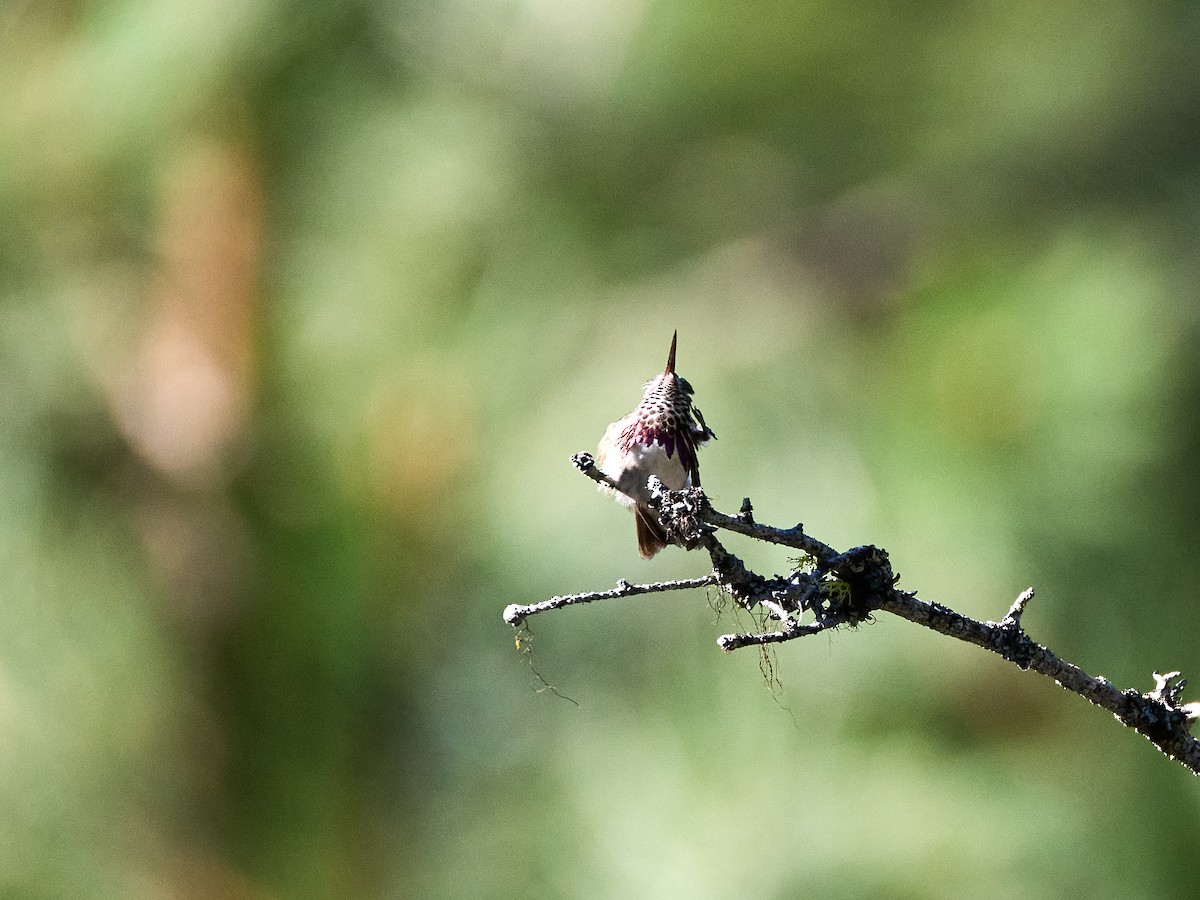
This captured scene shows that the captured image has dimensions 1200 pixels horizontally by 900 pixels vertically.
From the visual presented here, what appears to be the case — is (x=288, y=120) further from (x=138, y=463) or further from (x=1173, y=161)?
(x=1173, y=161)

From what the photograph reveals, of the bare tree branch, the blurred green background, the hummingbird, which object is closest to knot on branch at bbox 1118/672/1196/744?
the bare tree branch

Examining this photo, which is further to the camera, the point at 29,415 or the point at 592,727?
the point at 29,415

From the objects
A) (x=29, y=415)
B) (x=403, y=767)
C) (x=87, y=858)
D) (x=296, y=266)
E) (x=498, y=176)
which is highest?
(x=498, y=176)

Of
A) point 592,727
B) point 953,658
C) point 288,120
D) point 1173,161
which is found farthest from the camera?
point 288,120

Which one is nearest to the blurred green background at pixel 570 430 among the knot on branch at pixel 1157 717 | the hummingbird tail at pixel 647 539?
the hummingbird tail at pixel 647 539

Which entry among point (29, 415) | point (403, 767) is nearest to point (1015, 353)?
point (403, 767)

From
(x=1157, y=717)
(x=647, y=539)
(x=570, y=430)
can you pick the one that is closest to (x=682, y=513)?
(x=1157, y=717)
